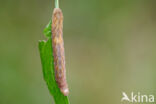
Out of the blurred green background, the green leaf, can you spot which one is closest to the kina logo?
the blurred green background

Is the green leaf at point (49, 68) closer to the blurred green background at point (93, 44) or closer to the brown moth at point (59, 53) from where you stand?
the brown moth at point (59, 53)

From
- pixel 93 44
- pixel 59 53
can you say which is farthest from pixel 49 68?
pixel 93 44

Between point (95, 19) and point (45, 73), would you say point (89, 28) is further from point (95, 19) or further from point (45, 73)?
point (45, 73)

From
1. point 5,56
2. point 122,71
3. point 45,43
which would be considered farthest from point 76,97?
point 45,43

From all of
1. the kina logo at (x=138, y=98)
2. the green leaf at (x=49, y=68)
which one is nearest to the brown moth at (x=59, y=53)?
the green leaf at (x=49, y=68)

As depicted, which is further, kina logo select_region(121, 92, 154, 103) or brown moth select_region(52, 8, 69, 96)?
kina logo select_region(121, 92, 154, 103)

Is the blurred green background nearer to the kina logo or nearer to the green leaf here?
the kina logo

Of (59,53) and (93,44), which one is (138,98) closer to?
(93,44)
